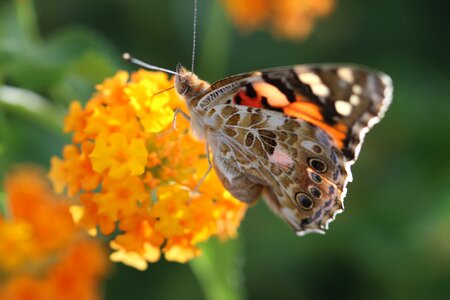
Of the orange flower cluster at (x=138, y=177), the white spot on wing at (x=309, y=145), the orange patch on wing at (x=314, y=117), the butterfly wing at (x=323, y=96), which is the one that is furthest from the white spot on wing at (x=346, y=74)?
the orange flower cluster at (x=138, y=177)

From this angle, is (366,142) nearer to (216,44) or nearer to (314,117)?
(216,44)

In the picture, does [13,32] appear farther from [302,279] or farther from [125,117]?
[302,279]

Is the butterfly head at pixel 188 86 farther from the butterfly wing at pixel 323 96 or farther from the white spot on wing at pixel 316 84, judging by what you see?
the white spot on wing at pixel 316 84

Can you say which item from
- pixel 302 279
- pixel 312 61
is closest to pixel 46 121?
pixel 302 279

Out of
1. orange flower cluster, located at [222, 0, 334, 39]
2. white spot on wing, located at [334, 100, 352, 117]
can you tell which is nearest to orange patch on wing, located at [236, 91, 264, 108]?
white spot on wing, located at [334, 100, 352, 117]

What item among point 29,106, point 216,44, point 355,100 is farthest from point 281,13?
point 355,100

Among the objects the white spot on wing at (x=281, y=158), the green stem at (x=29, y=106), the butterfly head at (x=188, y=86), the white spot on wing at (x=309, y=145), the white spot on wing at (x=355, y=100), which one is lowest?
the green stem at (x=29, y=106)

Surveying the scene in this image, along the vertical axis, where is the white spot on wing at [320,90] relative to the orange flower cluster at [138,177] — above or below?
above
